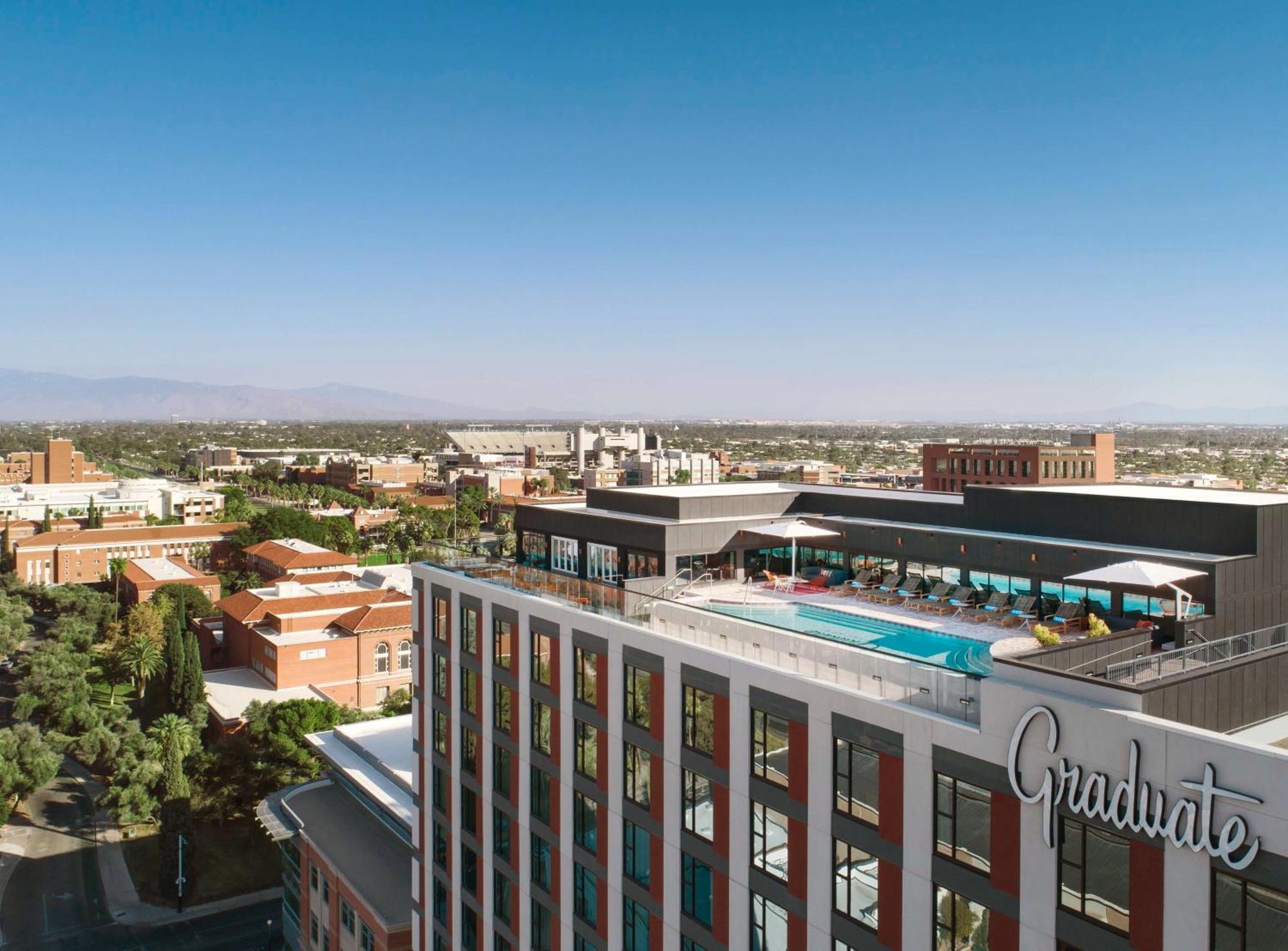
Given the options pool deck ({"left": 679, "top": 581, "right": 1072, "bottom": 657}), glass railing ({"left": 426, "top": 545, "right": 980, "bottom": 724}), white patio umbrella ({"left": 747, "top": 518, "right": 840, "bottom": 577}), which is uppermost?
white patio umbrella ({"left": 747, "top": 518, "right": 840, "bottom": 577})

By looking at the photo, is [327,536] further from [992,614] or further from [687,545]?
[992,614]

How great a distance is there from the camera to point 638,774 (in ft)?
59.6

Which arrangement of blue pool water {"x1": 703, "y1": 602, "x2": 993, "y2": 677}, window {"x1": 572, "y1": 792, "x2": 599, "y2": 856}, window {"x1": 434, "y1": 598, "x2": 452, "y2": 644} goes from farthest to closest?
1. window {"x1": 434, "y1": 598, "x2": 452, "y2": 644}
2. window {"x1": 572, "y1": 792, "x2": 599, "y2": 856}
3. blue pool water {"x1": 703, "y1": 602, "x2": 993, "y2": 677}

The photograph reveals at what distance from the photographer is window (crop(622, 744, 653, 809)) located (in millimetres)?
17891

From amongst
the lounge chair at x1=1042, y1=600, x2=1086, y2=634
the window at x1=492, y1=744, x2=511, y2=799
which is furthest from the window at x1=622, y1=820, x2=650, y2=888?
the lounge chair at x1=1042, y1=600, x2=1086, y2=634

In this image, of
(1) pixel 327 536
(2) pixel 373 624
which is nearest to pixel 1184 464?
(1) pixel 327 536

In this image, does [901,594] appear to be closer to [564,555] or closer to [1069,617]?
[1069,617]

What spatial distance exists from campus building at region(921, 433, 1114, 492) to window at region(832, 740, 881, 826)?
82159mm

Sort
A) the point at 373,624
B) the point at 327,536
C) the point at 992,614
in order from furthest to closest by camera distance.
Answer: the point at 327,536, the point at 373,624, the point at 992,614

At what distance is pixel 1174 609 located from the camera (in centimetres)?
1956

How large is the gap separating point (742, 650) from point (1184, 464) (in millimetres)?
215941

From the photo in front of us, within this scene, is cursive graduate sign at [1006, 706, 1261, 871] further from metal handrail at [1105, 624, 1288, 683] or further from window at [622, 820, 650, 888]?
window at [622, 820, 650, 888]

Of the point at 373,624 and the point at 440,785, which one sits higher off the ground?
the point at 440,785

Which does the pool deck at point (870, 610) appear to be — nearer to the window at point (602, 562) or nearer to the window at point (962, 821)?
the window at point (602, 562)
